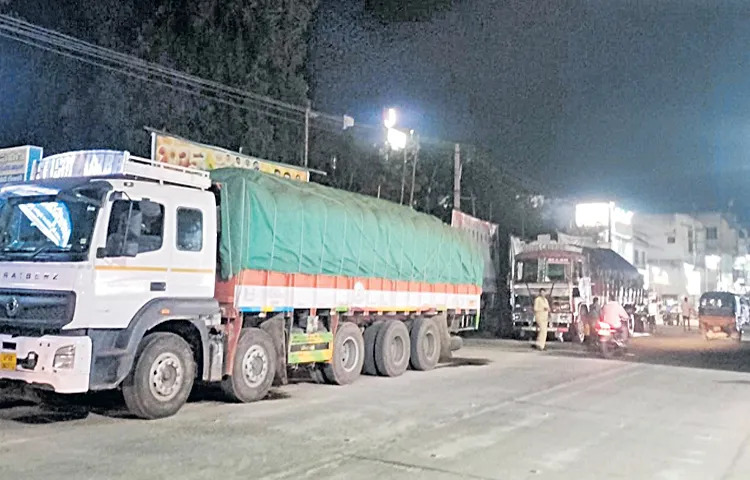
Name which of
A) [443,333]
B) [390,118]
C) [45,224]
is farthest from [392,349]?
[390,118]

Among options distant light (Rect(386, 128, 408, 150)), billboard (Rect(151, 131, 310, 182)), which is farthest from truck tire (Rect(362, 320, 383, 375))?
distant light (Rect(386, 128, 408, 150))

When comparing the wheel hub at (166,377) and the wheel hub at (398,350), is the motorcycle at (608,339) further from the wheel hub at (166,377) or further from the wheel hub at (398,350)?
the wheel hub at (166,377)

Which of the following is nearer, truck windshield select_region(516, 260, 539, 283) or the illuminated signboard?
the illuminated signboard

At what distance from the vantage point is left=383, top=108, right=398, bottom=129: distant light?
78.1ft

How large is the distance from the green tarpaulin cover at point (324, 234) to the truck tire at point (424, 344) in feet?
3.10

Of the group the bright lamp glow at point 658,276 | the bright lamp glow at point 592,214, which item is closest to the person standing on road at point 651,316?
the bright lamp glow at point 592,214

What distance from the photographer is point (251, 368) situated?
11703mm

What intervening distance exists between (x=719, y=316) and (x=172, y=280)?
2809 centimetres

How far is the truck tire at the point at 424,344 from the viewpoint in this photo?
16812mm

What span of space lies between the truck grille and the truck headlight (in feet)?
1.01

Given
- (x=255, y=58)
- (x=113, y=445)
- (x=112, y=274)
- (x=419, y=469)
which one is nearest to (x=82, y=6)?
(x=255, y=58)

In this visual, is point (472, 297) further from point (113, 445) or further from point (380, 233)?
point (113, 445)

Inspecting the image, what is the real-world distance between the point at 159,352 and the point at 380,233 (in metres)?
5.98

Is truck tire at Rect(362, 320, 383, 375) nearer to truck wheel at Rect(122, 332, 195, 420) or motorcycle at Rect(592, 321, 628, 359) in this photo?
truck wheel at Rect(122, 332, 195, 420)
